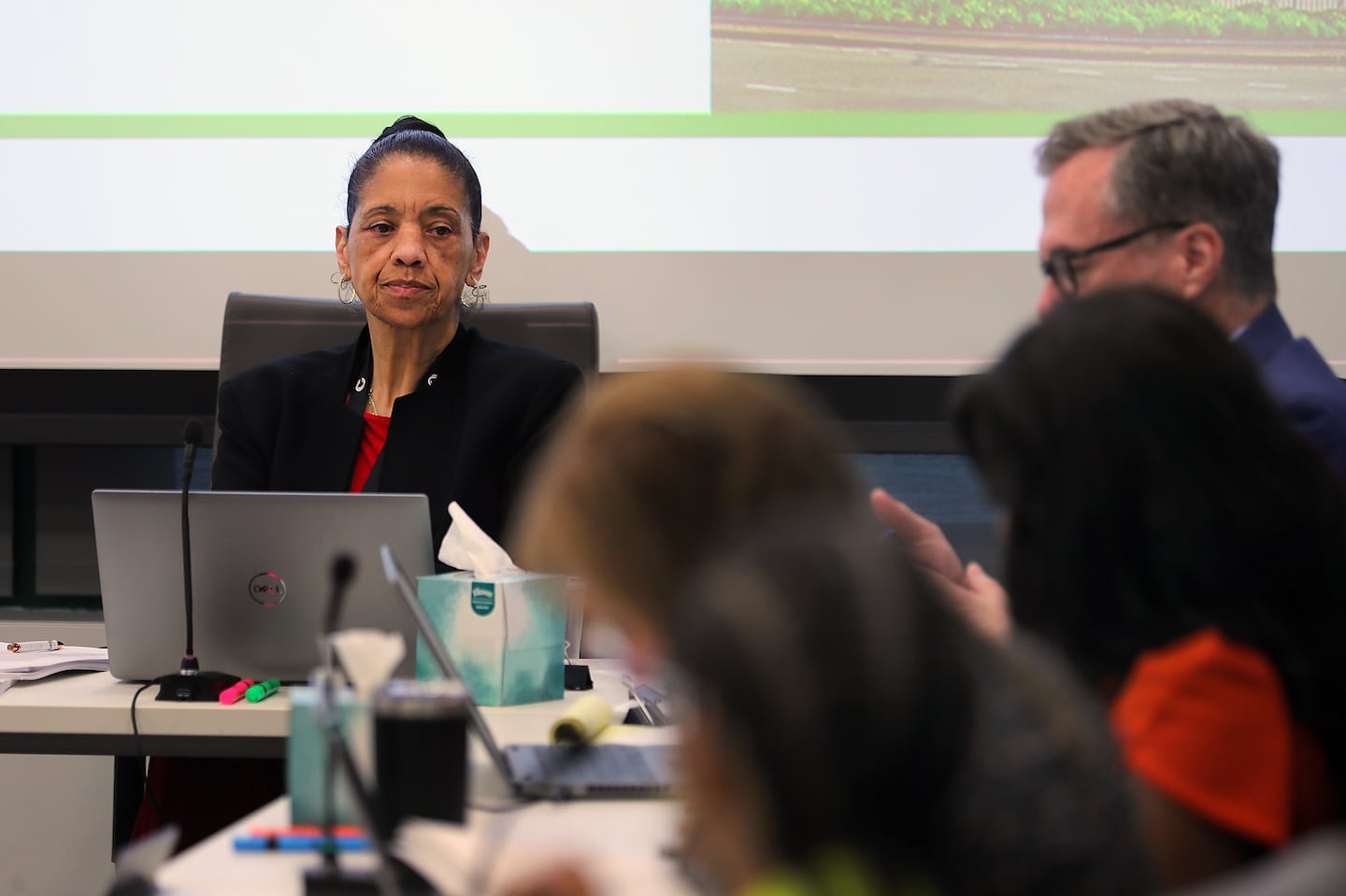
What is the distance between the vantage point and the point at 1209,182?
4.94 ft

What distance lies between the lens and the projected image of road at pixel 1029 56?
2.73m

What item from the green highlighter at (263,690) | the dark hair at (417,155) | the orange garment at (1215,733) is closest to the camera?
the orange garment at (1215,733)

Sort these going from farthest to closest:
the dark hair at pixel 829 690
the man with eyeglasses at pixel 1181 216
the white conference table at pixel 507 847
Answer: the man with eyeglasses at pixel 1181 216 → the white conference table at pixel 507 847 → the dark hair at pixel 829 690

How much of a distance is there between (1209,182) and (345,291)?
69.4 inches

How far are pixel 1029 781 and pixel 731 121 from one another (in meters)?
2.34

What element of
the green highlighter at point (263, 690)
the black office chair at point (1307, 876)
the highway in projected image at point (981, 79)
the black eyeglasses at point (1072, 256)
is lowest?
the green highlighter at point (263, 690)

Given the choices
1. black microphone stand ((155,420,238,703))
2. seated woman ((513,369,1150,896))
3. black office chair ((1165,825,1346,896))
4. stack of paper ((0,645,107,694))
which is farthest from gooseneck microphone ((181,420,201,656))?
black office chair ((1165,825,1346,896))

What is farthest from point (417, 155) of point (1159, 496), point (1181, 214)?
point (1159, 496)

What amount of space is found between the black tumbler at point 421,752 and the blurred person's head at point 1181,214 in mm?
895

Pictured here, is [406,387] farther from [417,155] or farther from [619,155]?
[619,155]

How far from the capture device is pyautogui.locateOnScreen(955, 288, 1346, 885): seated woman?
863 mm

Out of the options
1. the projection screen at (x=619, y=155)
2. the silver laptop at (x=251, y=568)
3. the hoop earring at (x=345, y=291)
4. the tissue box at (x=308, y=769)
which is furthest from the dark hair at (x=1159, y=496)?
the projection screen at (x=619, y=155)

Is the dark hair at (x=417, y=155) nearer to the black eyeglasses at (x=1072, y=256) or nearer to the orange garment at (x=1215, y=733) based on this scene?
the black eyeglasses at (x=1072, y=256)

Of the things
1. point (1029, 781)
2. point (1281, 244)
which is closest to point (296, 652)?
point (1029, 781)
